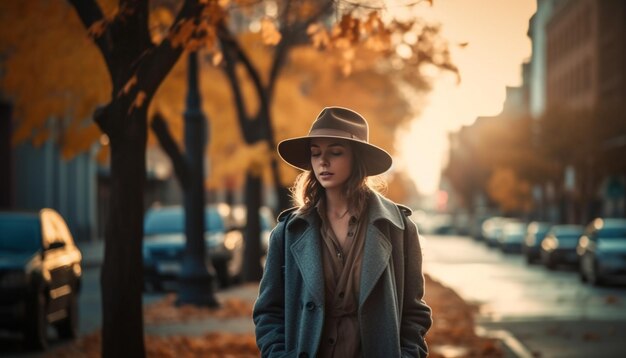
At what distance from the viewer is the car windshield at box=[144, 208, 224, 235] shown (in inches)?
982

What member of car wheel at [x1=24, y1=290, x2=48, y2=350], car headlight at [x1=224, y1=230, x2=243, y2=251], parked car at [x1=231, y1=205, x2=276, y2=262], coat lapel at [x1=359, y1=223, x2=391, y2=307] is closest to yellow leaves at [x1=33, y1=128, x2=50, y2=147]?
car wheel at [x1=24, y1=290, x2=48, y2=350]

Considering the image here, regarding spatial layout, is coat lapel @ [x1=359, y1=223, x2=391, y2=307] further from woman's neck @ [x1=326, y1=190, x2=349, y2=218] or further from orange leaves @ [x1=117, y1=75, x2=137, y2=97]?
orange leaves @ [x1=117, y1=75, x2=137, y2=97]

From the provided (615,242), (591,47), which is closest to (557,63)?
(591,47)

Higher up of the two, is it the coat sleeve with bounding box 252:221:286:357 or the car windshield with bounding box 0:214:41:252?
the coat sleeve with bounding box 252:221:286:357

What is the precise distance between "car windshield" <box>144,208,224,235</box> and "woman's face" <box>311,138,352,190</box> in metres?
20.3

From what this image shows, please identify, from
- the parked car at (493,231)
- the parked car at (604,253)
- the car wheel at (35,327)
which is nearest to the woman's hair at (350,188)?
the car wheel at (35,327)

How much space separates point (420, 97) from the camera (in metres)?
39.4

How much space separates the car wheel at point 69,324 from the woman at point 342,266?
9685 mm

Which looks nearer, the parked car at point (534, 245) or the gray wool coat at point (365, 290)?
the gray wool coat at point (365, 290)

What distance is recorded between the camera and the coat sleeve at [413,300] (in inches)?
182

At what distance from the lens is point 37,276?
1272 centimetres

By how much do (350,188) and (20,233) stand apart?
31.3ft

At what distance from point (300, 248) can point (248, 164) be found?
17469 mm

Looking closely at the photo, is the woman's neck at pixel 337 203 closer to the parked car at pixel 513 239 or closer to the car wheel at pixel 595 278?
the car wheel at pixel 595 278
